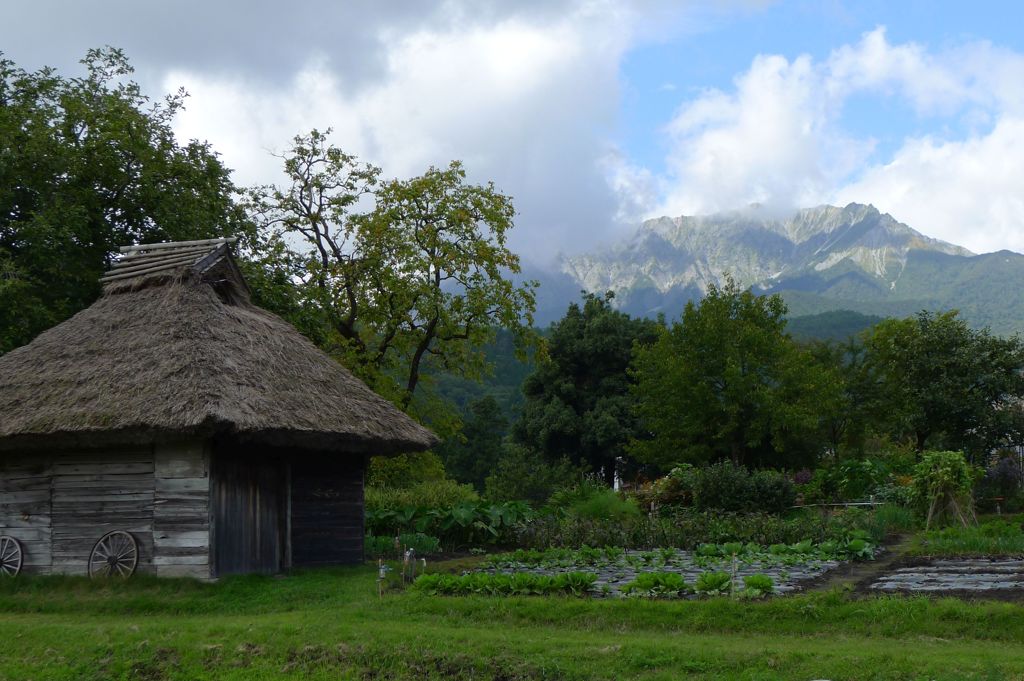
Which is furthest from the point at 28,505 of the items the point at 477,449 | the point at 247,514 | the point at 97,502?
the point at 477,449

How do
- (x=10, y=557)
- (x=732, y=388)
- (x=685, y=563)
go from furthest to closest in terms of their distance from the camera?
(x=732, y=388), (x=685, y=563), (x=10, y=557)

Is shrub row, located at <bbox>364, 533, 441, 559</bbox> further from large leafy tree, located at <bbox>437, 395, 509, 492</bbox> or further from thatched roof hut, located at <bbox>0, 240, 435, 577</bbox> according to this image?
large leafy tree, located at <bbox>437, 395, 509, 492</bbox>

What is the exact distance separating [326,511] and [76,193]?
38.6 feet

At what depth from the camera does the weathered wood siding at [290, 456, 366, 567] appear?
53.6ft

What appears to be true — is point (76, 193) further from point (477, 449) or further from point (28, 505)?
Answer: point (477, 449)

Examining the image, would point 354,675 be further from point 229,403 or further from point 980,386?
point 980,386

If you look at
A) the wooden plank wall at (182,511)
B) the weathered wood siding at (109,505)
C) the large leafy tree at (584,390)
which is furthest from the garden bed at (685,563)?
the large leafy tree at (584,390)

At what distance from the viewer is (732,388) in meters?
31.7

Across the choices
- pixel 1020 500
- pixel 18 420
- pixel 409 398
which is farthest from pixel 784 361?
pixel 18 420

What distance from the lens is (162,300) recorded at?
1677 centimetres

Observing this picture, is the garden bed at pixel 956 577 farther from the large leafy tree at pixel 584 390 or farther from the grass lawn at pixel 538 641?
the large leafy tree at pixel 584 390

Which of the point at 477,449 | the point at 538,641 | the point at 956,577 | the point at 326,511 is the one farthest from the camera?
the point at 477,449

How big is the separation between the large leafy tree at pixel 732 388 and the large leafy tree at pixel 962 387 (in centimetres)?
325

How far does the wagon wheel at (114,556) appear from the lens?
1422 centimetres
